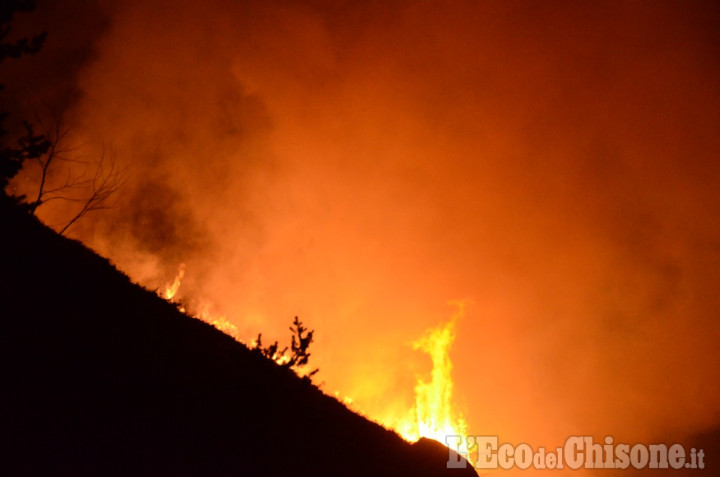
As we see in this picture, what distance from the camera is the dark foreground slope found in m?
7.99

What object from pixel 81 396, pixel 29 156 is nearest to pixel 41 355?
pixel 81 396

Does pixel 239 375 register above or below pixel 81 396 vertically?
above

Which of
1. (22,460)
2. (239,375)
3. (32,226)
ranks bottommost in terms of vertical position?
(22,460)

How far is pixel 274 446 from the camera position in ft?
39.7

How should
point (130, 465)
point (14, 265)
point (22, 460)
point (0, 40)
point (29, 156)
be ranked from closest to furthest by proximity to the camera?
point (22, 460) → point (130, 465) → point (14, 265) → point (0, 40) → point (29, 156)

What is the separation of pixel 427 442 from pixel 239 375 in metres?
10.1

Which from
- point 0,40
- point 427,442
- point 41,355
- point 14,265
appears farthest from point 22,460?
point 0,40

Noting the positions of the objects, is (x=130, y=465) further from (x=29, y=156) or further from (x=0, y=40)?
(x=0, y=40)

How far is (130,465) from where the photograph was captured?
26.6 feet

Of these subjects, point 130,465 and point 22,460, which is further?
point 130,465

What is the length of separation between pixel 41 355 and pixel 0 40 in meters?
17.2

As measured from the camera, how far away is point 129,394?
1003 cm

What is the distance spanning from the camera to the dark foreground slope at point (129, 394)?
26.2ft

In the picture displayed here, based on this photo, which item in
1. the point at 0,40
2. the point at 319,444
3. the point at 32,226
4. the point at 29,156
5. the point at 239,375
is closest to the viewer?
the point at 319,444
